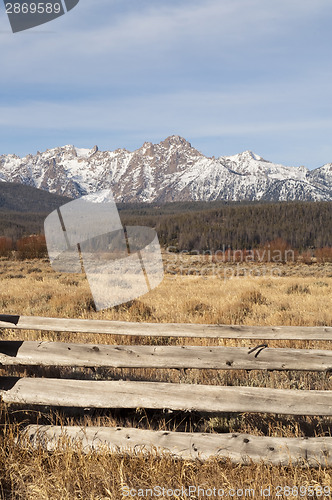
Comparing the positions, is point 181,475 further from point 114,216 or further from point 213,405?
point 114,216

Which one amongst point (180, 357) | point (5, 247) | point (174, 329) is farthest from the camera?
point (5, 247)

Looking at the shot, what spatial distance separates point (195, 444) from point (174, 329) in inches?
48.6

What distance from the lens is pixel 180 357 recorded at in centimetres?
351

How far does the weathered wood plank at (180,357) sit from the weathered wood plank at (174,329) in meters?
0.27

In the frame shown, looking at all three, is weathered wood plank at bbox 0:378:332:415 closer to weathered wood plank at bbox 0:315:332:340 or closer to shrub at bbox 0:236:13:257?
weathered wood plank at bbox 0:315:332:340

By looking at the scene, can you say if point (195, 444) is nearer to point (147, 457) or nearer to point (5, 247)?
point (147, 457)

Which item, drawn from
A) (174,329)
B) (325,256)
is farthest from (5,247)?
(174,329)

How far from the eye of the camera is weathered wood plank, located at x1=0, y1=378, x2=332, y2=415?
9.84 ft

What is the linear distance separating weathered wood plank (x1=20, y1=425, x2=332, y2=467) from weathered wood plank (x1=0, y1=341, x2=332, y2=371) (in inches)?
26.0

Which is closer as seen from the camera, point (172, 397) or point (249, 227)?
point (172, 397)

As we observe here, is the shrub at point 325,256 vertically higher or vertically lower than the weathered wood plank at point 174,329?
lower

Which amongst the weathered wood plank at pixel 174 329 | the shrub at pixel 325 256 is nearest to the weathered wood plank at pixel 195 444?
the weathered wood plank at pixel 174 329

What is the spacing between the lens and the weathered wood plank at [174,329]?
151 inches

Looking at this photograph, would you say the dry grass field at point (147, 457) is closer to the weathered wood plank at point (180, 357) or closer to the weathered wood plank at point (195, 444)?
the weathered wood plank at point (195, 444)
